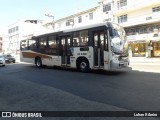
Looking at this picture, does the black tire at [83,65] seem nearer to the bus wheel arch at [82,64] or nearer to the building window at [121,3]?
the bus wheel arch at [82,64]

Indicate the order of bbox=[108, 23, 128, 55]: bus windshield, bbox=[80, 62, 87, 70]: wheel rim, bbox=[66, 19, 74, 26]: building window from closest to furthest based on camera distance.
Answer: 1. bbox=[108, 23, 128, 55]: bus windshield
2. bbox=[80, 62, 87, 70]: wheel rim
3. bbox=[66, 19, 74, 26]: building window

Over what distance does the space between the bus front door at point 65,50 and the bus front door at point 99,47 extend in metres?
2.75

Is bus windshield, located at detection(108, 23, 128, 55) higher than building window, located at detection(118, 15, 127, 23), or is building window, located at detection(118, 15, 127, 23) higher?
building window, located at detection(118, 15, 127, 23)

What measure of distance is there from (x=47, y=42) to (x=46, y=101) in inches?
454

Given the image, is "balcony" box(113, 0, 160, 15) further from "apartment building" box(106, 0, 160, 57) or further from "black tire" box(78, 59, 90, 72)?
"black tire" box(78, 59, 90, 72)

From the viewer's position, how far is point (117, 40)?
499 inches

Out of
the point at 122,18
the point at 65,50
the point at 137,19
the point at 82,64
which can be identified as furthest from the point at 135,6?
the point at 82,64

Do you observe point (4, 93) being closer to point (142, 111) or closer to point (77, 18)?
point (142, 111)

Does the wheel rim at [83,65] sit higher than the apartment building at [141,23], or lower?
lower

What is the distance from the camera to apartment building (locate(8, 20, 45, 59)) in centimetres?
6706

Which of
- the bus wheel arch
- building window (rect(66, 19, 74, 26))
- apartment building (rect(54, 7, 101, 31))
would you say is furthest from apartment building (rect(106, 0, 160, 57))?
the bus wheel arch

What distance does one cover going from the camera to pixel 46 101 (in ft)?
21.7

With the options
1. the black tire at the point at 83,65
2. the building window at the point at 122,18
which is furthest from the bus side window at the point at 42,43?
the building window at the point at 122,18

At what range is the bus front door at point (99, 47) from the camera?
12.8 metres
